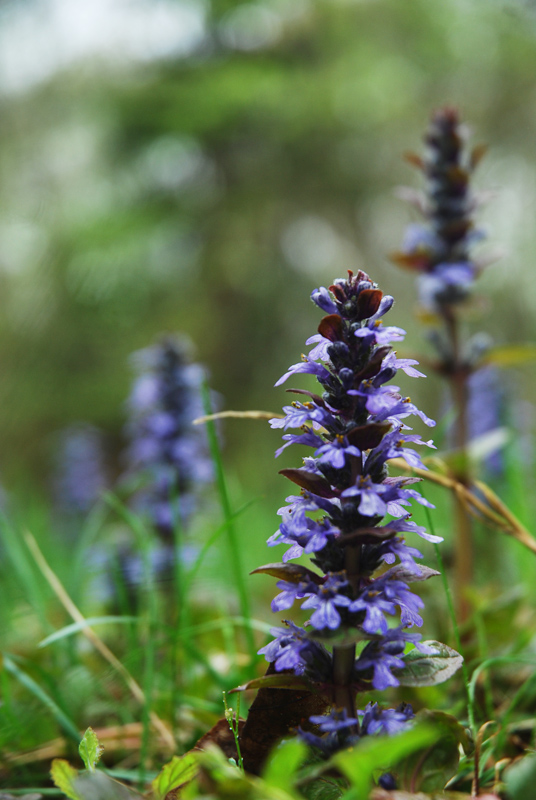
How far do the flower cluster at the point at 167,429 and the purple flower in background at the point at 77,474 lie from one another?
7.34 ft

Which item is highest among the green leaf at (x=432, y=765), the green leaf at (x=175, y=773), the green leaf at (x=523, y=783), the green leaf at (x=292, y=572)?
the green leaf at (x=292, y=572)

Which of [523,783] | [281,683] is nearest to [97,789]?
[281,683]

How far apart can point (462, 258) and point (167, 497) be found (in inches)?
50.4

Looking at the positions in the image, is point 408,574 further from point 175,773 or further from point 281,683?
point 175,773

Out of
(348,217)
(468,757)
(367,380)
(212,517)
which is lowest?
(468,757)

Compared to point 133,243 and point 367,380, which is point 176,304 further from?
point 367,380

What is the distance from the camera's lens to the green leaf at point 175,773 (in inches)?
28.4

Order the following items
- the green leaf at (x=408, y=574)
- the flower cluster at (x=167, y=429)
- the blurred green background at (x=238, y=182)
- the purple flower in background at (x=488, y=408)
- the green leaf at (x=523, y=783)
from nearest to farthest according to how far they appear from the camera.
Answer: the green leaf at (x=523, y=783)
the green leaf at (x=408, y=574)
the flower cluster at (x=167, y=429)
the purple flower in background at (x=488, y=408)
the blurred green background at (x=238, y=182)

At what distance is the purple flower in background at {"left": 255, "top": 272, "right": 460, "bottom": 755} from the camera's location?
0.70 meters

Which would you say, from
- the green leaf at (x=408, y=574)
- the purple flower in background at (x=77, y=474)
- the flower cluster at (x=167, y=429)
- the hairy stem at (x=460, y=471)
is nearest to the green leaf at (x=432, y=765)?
the green leaf at (x=408, y=574)

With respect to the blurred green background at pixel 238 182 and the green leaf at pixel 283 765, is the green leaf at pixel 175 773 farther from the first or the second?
the blurred green background at pixel 238 182

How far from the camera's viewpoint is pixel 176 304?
688cm

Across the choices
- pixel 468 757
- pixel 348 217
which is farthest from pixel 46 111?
pixel 468 757

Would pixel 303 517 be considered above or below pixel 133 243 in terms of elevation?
below
